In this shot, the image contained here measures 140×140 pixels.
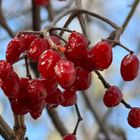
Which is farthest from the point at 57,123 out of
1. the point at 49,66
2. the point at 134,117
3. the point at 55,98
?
the point at 49,66

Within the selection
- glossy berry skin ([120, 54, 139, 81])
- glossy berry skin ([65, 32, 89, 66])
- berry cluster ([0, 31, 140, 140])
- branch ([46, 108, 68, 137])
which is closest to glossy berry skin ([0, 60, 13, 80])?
berry cluster ([0, 31, 140, 140])

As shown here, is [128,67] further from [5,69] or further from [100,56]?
[5,69]

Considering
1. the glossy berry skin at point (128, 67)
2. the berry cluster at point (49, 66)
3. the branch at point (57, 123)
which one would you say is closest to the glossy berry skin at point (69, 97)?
the berry cluster at point (49, 66)

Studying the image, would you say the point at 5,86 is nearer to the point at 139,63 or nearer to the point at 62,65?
the point at 62,65

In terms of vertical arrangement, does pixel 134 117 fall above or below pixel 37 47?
below

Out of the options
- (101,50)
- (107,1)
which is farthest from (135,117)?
(107,1)
